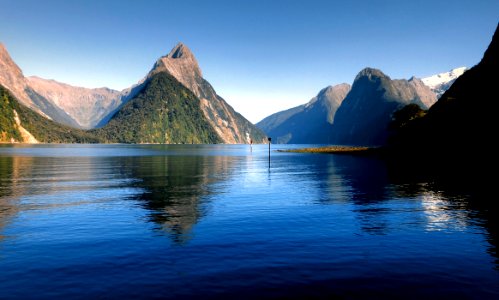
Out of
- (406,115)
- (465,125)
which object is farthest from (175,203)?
(406,115)

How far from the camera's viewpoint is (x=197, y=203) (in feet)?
125

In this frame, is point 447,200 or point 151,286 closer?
point 151,286

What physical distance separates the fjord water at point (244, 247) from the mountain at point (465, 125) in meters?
74.6

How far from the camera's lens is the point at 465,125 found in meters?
117

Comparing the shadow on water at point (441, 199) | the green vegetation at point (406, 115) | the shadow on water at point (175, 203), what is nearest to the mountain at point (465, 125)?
the green vegetation at point (406, 115)

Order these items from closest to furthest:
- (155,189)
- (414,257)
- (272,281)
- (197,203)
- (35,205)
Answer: (272,281), (414,257), (35,205), (197,203), (155,189)

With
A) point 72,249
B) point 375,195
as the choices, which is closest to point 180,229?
point 72,249

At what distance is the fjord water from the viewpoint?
623 inches

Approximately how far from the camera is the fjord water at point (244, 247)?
15836mm

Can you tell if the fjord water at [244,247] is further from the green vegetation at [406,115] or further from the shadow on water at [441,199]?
the green vegetation at [406,115]

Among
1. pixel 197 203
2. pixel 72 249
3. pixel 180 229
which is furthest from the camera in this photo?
pixel 197 203

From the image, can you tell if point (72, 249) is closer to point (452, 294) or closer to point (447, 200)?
point (452, 294)

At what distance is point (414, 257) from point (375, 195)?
26.0 metres

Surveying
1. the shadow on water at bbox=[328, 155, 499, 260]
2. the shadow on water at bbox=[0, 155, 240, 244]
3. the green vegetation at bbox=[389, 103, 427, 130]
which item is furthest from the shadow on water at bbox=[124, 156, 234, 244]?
the green vegetation at bbox=[389, 103, 427, 130]
